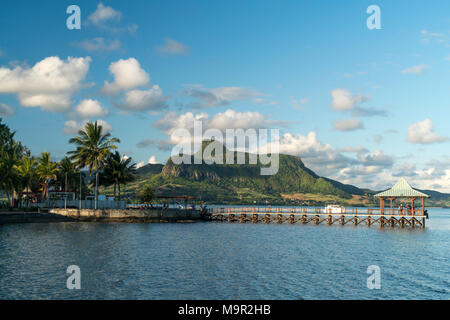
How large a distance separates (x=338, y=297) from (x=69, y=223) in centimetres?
7146

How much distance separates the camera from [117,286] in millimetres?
30234

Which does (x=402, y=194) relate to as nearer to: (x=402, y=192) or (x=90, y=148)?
(x=402, y=192)

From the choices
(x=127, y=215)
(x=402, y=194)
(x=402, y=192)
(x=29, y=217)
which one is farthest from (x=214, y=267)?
(x=402, y=192)

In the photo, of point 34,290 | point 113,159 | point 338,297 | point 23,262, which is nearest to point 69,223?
point 113,159

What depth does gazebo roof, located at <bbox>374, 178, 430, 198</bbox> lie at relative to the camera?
283 ft

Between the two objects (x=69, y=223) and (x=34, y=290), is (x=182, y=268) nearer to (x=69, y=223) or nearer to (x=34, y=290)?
(x=34, y=290)

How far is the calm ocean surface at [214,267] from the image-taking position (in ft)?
95.5

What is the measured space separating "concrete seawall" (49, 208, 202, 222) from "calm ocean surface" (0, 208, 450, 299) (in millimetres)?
24619

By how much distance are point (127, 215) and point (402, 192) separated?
6592 centimetres

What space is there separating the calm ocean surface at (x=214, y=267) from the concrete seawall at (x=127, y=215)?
2462cm

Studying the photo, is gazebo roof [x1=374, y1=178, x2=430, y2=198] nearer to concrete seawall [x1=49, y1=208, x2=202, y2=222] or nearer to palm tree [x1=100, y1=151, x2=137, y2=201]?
concrete seawall [x1=49, y1=208, x2=202, y2=222]

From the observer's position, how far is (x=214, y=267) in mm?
38531

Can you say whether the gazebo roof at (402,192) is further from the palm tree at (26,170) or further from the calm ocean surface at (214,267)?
the palm tree at (26,170)
